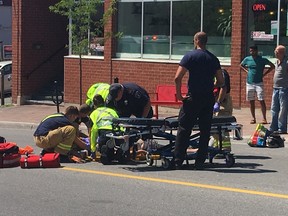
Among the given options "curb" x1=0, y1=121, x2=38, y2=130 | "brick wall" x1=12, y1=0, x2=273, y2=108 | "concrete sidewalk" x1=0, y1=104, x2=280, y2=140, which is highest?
"brick wall" x1=12, y1=0, x2=273, y2=108

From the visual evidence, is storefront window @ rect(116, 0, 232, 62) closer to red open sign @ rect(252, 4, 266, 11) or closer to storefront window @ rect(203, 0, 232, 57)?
storefront window @ rect(203, 0, 232, 57)

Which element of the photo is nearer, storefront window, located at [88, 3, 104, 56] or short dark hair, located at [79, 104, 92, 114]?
short dark hair, located at [79, 104, 92, 114]

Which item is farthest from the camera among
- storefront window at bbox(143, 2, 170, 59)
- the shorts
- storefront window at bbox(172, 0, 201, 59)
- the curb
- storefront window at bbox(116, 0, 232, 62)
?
storefront window at bbox(143, 2, 170, 59)

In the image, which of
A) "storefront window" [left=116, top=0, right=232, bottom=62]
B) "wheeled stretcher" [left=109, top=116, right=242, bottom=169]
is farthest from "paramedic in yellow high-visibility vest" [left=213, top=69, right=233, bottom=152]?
"storefront window" [left=116, top=0, right=232, bottom=62]

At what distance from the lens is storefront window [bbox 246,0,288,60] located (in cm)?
1750

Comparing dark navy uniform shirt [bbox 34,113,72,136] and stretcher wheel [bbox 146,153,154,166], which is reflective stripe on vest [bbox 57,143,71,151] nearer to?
dark navy uniform shirt [bbox 34,113,72,136]

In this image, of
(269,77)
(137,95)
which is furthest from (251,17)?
(137,95)

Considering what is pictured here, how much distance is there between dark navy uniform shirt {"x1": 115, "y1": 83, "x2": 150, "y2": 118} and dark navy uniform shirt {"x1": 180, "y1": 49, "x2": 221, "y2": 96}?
1245mm

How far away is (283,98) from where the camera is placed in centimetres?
1420

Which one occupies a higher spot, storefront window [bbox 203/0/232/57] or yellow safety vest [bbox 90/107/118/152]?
storefront window [bbox 203/0/232/57]

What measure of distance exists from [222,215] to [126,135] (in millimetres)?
3008

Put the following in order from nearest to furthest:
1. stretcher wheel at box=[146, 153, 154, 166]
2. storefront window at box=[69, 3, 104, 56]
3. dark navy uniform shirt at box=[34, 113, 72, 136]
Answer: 1. stretcher wheel at box=[146, 153, 154, 166]
2. dark navy uniform shirt at box=[34, 113, 72, 136]
3. storefront window at box=[69, 3, 104, 56]

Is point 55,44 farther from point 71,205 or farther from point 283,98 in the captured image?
point 71,205

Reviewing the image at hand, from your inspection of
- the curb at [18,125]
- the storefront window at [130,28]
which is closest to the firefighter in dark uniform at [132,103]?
the curb at [18,125]
